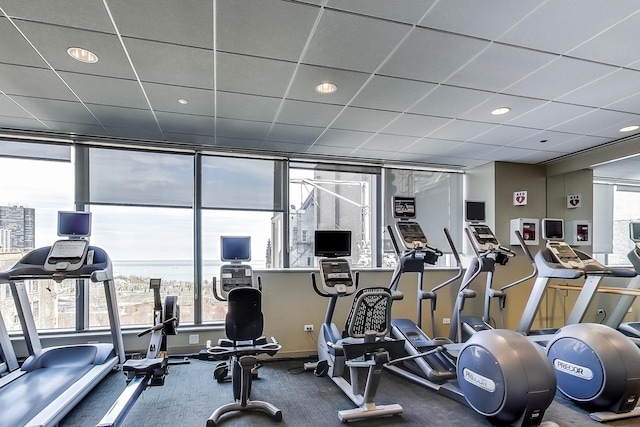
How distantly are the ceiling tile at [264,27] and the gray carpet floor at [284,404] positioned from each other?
9.74 feet

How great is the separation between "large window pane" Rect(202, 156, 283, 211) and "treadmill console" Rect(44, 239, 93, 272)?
5.14 feet

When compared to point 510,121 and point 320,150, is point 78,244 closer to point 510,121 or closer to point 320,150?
point 320,150

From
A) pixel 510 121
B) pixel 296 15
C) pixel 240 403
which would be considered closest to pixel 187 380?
pixel 240 403

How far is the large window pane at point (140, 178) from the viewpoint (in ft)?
15.6

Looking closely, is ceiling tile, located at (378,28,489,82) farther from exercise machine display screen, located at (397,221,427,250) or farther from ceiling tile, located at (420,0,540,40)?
exercise machine display screen, located at (397,221,427,250)

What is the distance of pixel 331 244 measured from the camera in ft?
13.8

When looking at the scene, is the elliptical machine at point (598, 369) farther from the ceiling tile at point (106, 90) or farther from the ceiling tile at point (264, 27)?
the ceiling tile at point (106, 90)

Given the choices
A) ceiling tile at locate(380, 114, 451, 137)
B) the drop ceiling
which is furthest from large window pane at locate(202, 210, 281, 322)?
ceiling tile at locate(380, 114, 451, 137)

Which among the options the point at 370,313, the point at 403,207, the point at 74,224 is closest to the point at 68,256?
the point at 74,224

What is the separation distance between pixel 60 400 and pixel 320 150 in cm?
393

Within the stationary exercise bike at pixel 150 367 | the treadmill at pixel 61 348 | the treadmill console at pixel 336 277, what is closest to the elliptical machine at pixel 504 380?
the treadmill console at pixel 336 277

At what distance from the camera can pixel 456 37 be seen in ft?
7.87

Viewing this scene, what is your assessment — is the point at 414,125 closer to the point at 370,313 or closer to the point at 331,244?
the point at 331,244

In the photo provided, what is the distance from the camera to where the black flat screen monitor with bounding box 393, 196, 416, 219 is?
4707 mm
